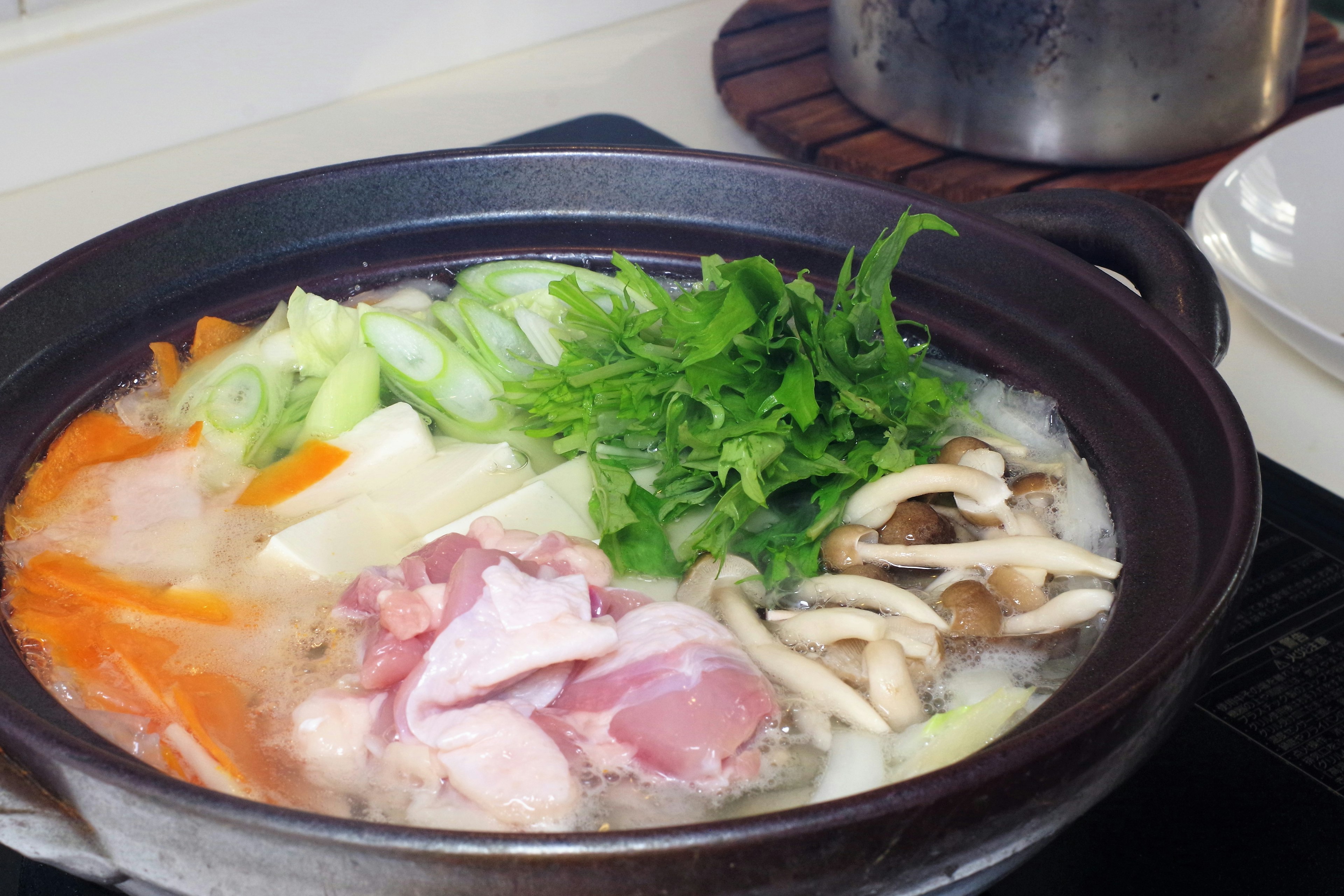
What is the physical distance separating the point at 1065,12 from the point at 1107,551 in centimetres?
119

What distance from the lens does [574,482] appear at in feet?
4.85

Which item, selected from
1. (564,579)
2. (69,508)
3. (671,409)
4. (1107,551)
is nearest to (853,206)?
(671,409)

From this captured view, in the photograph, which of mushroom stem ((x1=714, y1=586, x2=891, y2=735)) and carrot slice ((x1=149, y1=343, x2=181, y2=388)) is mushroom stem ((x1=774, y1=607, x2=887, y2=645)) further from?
carrot slice ((x1=149, y1=343, x2=181, y2=388))

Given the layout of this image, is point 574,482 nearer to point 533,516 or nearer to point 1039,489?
point 533,516

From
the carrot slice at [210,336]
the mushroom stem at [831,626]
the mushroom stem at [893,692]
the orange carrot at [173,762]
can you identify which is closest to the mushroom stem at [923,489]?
the mushroom stem at [831,626]

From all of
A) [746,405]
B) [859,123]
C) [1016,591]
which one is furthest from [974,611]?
[859,123]

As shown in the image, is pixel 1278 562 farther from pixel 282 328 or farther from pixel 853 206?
pixel 282 328

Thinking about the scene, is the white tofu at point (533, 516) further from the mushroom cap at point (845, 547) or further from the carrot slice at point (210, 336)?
the carrot slice at point (210, 336)

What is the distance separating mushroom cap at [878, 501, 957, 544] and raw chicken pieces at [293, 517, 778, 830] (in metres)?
0.27

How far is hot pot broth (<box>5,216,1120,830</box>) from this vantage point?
1123 millimetres

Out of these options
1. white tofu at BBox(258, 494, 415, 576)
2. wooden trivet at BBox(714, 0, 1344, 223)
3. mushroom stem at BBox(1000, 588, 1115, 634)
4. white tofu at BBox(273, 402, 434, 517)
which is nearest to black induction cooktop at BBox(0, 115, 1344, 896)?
mushroom stem at BBox(1000, 588, 1115, 634)

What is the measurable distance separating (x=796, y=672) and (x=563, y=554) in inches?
11.5

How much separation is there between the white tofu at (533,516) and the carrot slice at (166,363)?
1.43 feet

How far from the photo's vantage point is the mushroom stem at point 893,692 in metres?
1.17
